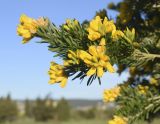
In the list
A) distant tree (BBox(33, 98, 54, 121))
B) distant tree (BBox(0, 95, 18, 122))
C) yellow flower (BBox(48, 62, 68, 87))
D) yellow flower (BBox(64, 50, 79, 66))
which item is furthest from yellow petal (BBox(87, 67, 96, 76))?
distant tree (BBox(33, 98, 54, 121))

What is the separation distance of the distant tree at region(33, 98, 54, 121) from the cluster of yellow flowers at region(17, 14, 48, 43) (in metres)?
43.6

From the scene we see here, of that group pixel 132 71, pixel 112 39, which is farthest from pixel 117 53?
pixel 132 71

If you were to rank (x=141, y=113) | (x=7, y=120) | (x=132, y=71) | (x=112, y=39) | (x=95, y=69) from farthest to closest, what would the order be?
(x=7, y=120)
(x=132, y=71)
(x=141, y=113)
(x=112, y=39)
(x=95, y=69)

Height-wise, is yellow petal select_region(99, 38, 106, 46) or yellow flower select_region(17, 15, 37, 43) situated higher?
yellow flower select_region(17, 15, 37, 43)

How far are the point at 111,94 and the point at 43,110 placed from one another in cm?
4316

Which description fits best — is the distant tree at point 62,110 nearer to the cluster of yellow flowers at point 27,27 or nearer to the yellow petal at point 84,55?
the cluster of yellow flowers at point 27,27

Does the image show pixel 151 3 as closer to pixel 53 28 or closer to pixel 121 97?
pixel 121 97

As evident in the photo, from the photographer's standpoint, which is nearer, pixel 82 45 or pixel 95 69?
pixel 95 69

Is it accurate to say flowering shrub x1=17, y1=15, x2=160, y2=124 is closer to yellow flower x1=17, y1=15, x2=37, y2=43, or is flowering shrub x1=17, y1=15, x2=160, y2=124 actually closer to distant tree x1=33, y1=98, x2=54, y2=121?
yellow flower x1=17, y1=15, x2=37, y2=43

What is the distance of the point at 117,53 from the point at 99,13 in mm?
1542

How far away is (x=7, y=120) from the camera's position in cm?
4344

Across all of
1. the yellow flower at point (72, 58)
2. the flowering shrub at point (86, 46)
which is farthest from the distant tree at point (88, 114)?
the yellow flower at point (72, 58)

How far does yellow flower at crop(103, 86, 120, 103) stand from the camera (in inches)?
172

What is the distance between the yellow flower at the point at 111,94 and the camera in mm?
4379
